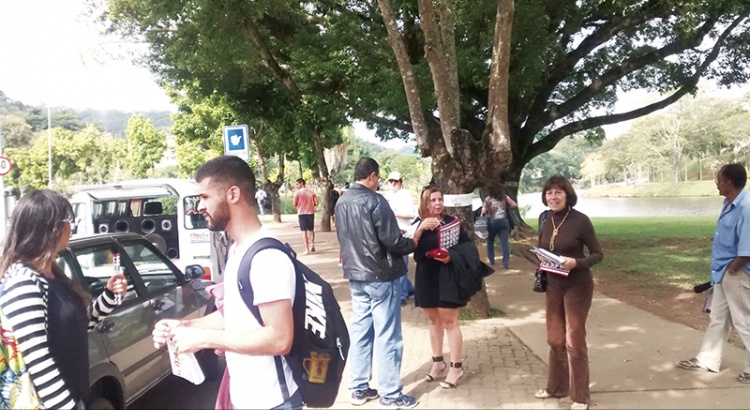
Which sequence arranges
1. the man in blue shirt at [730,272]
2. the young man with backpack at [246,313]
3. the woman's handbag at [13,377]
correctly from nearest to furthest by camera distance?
the young man with backpack at [246,313] < the woman's handbag at [13,377] < the man in blue shirt at [730,272]

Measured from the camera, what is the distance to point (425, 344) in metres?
6.21

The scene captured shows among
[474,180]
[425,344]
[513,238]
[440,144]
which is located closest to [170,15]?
[440,144]

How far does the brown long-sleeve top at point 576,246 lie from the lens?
4.18m

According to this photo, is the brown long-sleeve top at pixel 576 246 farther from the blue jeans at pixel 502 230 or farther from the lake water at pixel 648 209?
the lake water at pixel 648 209

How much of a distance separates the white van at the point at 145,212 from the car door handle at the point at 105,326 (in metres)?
5.12

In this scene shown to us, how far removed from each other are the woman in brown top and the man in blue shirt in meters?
1.38

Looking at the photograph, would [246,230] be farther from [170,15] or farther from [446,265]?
[170,15]

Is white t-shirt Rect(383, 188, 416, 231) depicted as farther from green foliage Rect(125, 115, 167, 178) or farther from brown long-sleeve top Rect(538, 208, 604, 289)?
green foliage Rect(125, 115, 167, 178)

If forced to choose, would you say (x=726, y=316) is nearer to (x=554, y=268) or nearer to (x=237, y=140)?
(x=554, y=268)

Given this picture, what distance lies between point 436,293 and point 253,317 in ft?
9.82

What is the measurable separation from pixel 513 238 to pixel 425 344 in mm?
10772

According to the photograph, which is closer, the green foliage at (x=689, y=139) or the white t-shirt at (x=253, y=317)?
the white t-shirt at (x=253, y=317)

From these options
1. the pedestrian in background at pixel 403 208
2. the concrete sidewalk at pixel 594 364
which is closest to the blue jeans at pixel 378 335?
the concrete sidewalk at pixel 594 364

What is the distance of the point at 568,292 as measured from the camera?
4.20m
